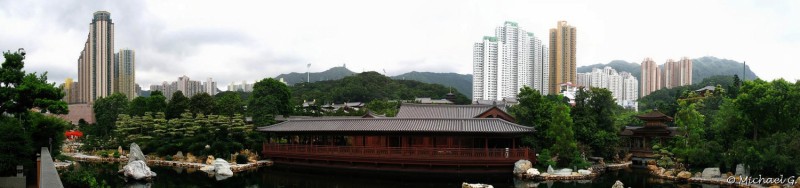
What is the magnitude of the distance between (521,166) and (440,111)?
9.39 meters

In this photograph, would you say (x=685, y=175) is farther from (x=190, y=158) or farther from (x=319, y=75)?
(x=319, y=75)

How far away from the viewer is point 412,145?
27.0m

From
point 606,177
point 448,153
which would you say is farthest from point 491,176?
point 606,177

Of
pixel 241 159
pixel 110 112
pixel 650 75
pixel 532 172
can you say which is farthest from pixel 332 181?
pixel 650 75

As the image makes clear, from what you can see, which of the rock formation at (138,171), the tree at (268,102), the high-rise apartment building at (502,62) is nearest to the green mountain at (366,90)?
the high-rise apartment building at (502,62)

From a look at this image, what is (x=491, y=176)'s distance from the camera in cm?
2473

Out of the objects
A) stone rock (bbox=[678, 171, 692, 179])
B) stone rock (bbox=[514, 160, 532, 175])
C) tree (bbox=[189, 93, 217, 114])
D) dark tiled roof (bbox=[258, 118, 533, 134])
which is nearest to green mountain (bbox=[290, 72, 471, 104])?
tree (bbox=[189, 93, 217, 114])

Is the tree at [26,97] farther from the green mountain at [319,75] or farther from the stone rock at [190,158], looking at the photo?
the green mountain at [319,75]

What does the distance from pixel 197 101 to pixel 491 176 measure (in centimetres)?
2322

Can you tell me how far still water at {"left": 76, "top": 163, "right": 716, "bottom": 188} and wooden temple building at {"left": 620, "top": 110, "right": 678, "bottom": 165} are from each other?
295 inches

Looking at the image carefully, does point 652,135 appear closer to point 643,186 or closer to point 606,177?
point 606,177

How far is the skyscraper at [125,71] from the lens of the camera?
76.6 m

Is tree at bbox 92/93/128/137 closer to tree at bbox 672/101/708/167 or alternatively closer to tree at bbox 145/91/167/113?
tree at bbox 145/91/167/113

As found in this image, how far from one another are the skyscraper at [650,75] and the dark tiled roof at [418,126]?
108 meters
